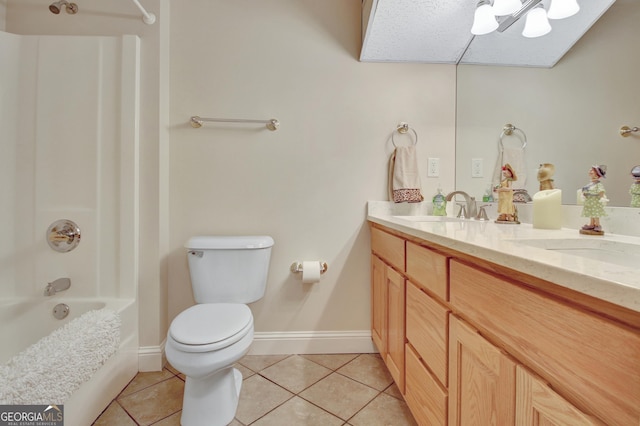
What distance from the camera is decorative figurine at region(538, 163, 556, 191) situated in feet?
3.44

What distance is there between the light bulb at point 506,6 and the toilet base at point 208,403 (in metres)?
2.06

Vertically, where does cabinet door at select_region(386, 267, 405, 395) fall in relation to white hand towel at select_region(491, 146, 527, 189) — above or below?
below

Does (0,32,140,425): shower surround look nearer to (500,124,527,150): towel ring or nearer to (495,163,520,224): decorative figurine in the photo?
(495,163,520,224): decorative figurine

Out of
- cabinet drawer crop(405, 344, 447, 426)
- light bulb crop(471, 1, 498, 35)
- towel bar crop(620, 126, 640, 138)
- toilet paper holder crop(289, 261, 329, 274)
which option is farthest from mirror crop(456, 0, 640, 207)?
toilet paper holder crop(289, 261, 329, 274)

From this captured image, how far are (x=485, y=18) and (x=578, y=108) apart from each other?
2.10 feet

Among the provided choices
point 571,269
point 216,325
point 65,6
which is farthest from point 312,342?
point 65,6

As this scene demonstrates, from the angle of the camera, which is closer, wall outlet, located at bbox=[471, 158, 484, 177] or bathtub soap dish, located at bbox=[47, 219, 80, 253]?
bathtub soap dish, located at bbox=[47, 219, 80, 253]

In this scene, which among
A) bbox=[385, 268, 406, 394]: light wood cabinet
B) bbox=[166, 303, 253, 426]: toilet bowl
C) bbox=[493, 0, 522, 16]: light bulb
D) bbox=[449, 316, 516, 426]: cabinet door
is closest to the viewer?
bbox=[449, 316, 516, 426]: cabinet door

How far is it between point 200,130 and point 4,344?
1406mm

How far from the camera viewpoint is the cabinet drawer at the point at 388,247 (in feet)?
3.65

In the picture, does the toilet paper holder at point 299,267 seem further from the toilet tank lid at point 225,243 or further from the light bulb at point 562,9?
the light bulb at point 562,9

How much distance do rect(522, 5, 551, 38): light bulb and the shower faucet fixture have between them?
89.4 inches

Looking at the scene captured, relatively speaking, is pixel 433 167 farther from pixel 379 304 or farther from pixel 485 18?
pixel 379 304

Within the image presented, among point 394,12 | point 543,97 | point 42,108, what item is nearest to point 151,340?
point 42,108
